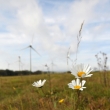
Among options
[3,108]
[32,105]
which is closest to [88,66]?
[32,105]

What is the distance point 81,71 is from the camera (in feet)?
7.02

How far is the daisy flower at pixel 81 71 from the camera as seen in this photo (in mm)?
2034

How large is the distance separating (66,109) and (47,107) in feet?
1.57

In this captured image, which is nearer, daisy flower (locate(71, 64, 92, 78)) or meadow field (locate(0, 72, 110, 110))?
daisy flower (locate(71, 64, 92, 78))

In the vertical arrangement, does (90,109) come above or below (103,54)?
below

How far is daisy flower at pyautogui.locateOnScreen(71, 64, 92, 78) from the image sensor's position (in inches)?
80.1

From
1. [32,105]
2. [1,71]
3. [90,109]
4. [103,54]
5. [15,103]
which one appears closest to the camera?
[90,109]

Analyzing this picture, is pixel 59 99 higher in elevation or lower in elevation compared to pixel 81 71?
lower

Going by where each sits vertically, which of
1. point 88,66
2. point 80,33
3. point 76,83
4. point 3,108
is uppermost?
point 80,33

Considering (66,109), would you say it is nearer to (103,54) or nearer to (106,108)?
(106,108)

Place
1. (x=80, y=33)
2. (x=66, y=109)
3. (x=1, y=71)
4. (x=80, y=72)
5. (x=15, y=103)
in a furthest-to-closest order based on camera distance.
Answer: (x=1, y=71), (x=15, y=103), (x=66, y=109), (x=80, y=33), (x=80, y=72)

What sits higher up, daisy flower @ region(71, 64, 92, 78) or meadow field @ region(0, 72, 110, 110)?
daisy flower @ region(71, 64, 92, 78)

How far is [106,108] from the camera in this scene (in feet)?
13.5

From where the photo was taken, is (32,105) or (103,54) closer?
(32,105)
